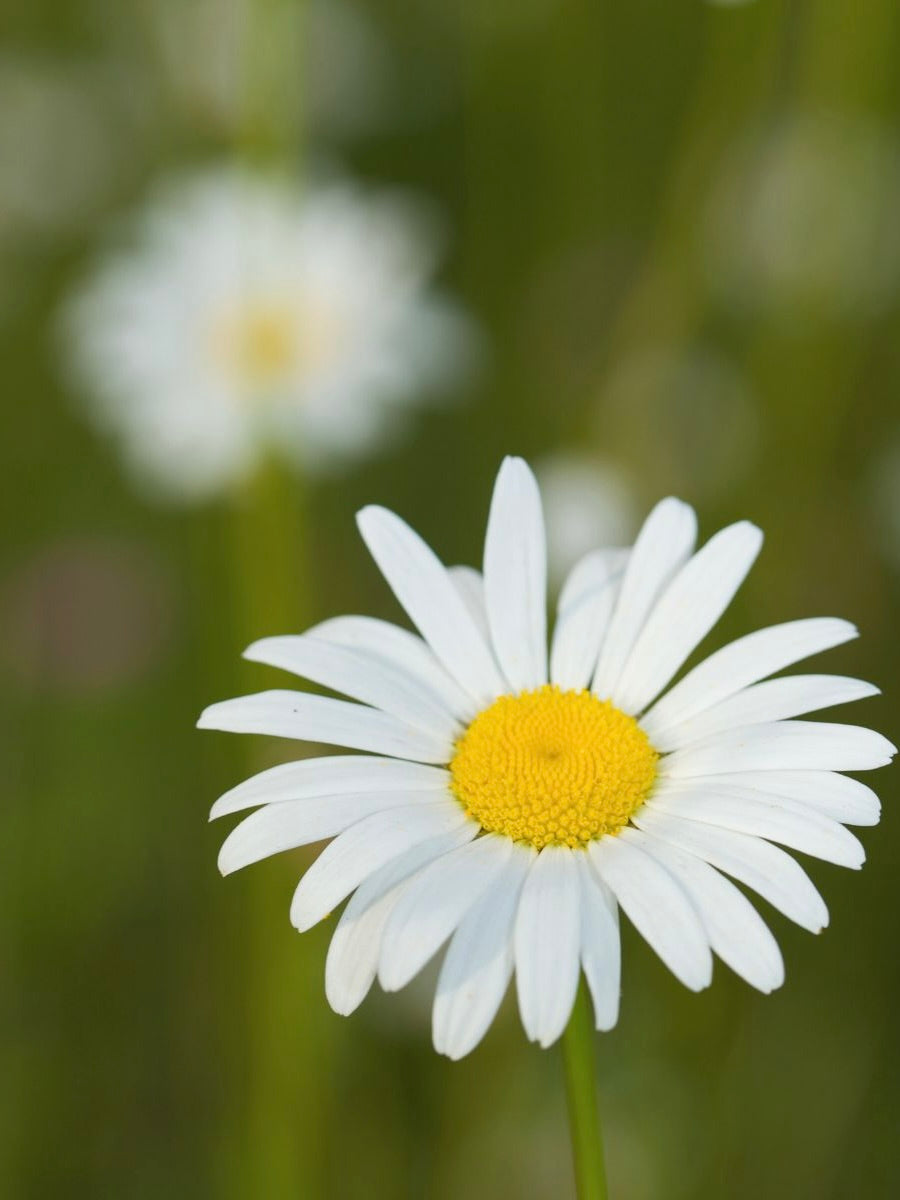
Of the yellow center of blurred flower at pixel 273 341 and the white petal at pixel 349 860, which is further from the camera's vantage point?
the yellow center of blurred flower at pixel 273 341

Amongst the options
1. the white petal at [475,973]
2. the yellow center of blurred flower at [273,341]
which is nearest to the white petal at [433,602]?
the white petal at [475,973]

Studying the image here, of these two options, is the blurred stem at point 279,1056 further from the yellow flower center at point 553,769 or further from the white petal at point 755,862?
the white petal at point 755,862

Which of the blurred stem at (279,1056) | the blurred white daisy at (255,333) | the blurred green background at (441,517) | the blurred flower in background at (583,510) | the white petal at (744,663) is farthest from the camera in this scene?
the blurred white daisy at (255,333)

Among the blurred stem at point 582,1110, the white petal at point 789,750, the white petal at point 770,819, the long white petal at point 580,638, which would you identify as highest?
the long white petal at point 580,638

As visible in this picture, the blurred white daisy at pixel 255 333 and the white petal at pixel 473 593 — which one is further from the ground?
the blurred white daisy at pixel 255 333

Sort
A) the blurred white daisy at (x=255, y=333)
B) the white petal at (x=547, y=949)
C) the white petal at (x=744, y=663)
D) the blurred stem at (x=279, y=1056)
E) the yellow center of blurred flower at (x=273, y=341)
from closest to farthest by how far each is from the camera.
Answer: the white petal at (x=547, y=949) < the white petal at (x=744, y=663) < the blurred stem at (x=279, y=1056) < the blurred white daisy at (x=255, y=333) < the yellow center of blurred flower at (x=273, y=341)

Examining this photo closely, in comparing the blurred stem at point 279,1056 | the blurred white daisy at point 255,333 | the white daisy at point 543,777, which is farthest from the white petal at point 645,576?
the blurred white daisy at point 255,333

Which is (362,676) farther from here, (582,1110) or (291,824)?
(582,1110)
